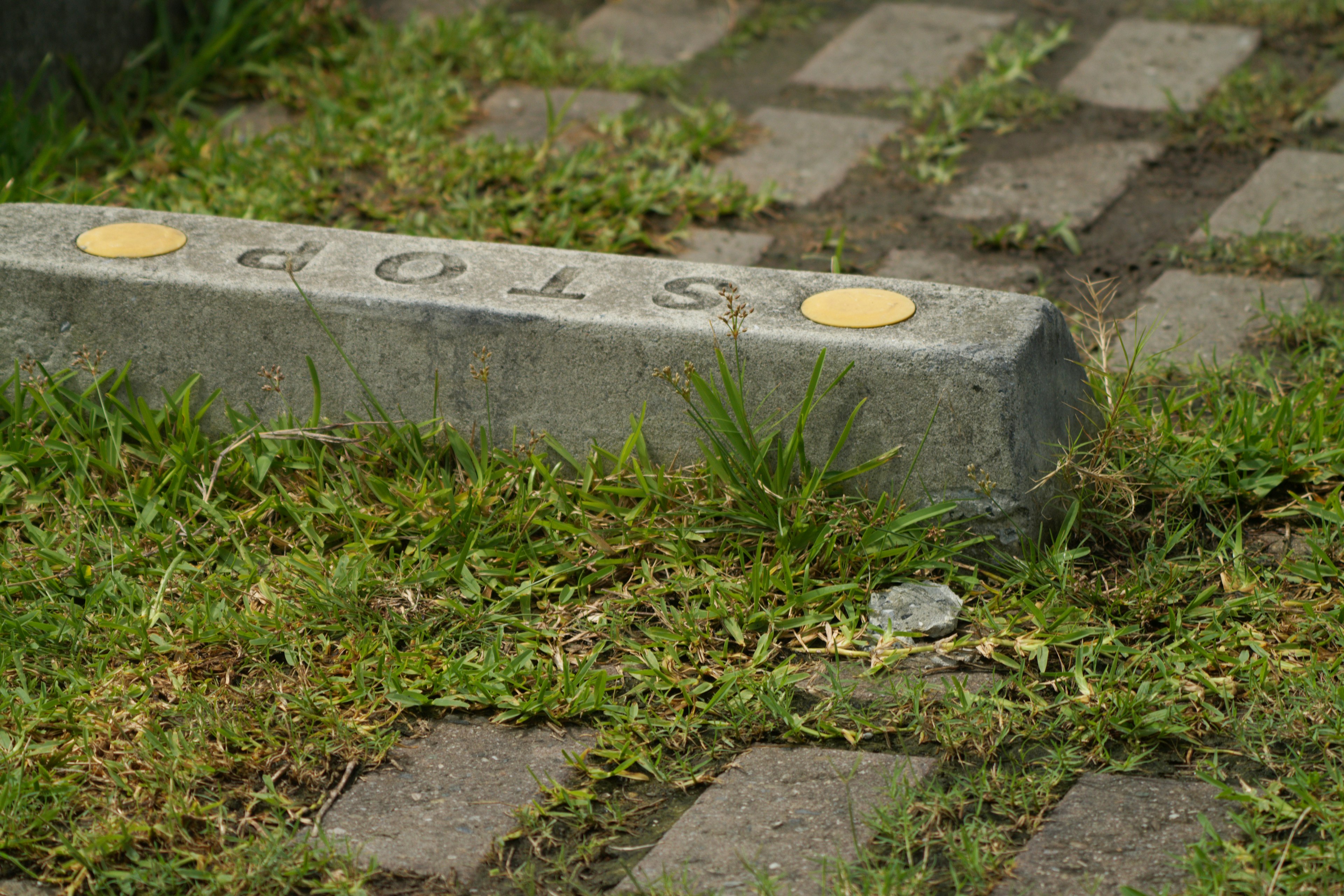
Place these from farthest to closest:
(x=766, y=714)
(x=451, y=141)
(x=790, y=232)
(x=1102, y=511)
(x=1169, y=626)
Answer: (x=451, y=141) → (x=790, y=232) → (x=1102, y=511) → (x=1169, y=626) → (x=766, y=714)

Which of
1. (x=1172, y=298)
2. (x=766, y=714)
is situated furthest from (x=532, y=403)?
(x=1172, y=298)

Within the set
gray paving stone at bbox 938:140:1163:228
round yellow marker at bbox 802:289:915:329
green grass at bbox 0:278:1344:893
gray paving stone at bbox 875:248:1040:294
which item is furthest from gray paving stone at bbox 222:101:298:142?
round yellow marker at bbox 802:289:915:329

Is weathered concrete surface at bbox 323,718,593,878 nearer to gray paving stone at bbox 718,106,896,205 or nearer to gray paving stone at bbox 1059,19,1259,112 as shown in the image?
gray paving stone at bbox 718,106,896,205

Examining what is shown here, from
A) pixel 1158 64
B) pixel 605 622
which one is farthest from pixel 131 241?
pixel 1158 64

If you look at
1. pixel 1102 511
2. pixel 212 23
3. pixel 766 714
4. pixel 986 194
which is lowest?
pixel 766 714

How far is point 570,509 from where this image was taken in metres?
2.20

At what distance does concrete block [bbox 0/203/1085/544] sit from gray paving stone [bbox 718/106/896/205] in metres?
1.25

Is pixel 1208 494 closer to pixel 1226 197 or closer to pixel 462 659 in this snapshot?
pixel 462 659

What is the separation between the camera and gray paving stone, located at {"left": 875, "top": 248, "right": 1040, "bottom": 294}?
3025mm

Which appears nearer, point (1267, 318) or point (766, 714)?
point (766, 714)

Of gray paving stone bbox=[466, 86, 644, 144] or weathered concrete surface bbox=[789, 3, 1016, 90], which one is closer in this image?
gray paving stone bbox=[466, 86, 644, 144]

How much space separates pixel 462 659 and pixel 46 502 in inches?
35.4

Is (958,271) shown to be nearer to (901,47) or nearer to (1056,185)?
(1056,185)

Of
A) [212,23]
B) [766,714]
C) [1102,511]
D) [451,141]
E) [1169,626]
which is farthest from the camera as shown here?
[212,23]
